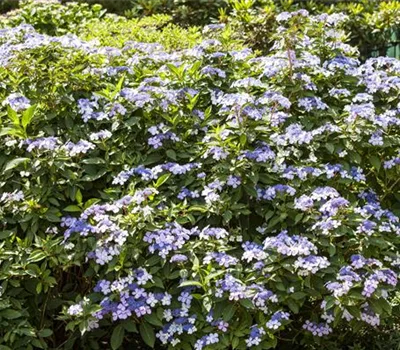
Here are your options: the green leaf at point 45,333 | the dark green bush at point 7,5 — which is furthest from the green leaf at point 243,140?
the dark green bush at point 7,5

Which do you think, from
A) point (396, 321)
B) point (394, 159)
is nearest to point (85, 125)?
point (394, 159)

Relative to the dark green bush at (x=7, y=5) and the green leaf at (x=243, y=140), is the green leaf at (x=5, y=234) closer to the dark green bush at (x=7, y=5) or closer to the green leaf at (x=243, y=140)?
the green leaf at (x=243, y=140)

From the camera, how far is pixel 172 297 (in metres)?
2.96

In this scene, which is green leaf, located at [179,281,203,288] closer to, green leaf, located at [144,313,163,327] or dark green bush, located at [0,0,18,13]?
green leaf, located at [144,313,163,327]

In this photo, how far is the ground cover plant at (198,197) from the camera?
2.89 m

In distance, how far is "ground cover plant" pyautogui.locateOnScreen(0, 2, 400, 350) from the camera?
2887mm

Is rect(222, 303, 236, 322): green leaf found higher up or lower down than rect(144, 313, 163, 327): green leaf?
higher up

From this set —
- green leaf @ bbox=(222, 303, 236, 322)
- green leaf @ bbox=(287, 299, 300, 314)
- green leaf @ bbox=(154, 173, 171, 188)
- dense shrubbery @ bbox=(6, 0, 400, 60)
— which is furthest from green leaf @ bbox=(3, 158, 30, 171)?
dense shrubbery @ bbox=(6, 0, 400, 60)

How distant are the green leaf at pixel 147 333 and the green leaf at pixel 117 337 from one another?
0.08 m

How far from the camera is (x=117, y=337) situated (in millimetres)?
2910

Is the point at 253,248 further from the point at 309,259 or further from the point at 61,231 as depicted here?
the point at 61,231

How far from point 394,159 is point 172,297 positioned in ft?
3.67

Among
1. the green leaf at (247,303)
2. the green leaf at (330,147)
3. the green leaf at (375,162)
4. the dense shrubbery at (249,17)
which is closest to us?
the green leaf at (247,303)

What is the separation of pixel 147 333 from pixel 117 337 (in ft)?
0.37
